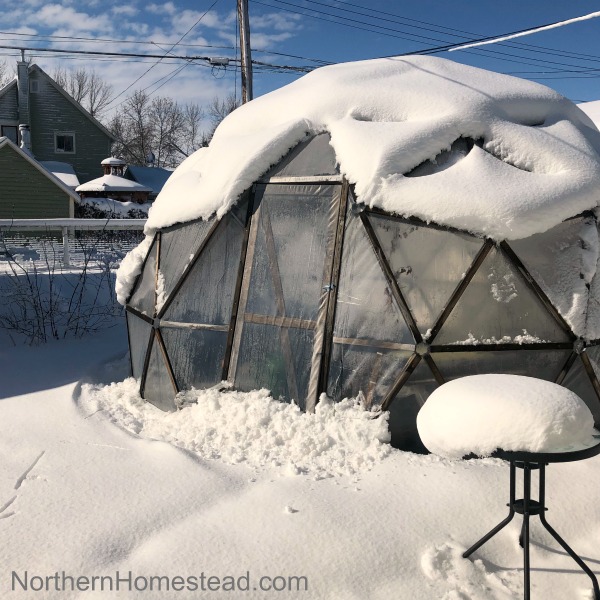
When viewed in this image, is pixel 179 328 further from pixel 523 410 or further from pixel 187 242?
pixel 523 410

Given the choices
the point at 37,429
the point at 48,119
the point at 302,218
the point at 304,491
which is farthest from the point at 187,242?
the point at 48,119

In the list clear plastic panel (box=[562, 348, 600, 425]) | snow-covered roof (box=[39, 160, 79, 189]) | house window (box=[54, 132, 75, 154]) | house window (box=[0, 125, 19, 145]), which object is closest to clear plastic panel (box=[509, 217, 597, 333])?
clear plastic panel (box=[562, 348, 600, 425])

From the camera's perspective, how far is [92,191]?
80.2 feet

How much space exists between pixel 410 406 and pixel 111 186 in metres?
22.6

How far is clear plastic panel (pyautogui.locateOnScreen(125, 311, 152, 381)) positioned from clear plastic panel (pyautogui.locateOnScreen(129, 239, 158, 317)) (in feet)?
0.42

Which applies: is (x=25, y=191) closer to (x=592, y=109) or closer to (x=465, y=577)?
(x=592, y=109)

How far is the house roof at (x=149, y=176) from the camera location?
93.4ft

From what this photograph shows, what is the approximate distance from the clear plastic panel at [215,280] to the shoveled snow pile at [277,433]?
63cm

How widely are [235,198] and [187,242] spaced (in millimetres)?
707

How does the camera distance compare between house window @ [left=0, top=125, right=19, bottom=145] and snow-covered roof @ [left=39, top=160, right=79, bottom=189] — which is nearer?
snow-covered roof @ [left=39, top=160, right=79, bottom=189]

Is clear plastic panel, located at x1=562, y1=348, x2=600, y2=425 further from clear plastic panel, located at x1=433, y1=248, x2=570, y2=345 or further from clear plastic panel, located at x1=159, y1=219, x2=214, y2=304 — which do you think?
clear plastic panel, located at x1=159, y1=219, x2=214, y2=304

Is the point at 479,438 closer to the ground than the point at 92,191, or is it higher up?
higher up

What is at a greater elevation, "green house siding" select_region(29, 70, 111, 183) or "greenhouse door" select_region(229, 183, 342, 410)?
"greenhouse door" select_region(229, 183, 342, 410)

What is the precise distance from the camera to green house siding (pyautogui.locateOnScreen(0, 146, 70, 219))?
21.1m
